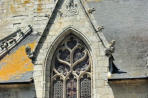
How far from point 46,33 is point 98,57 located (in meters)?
2.36

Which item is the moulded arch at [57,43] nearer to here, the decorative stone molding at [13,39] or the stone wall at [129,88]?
the stone wall at [129,88]

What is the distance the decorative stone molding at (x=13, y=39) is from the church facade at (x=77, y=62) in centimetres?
68

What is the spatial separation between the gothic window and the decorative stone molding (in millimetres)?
3139

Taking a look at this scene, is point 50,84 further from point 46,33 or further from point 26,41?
point 26,41

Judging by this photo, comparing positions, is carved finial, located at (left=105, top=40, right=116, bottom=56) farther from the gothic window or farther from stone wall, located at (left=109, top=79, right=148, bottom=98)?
stone wall, located at (left=109, top=79, right=148, bottom=98)

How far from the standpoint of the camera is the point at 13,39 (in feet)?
84.2

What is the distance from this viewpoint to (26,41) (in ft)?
82.2

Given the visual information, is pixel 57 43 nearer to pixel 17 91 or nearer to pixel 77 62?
pixel 77 62

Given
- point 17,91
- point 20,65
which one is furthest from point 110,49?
point 20,65

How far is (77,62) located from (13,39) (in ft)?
15.3

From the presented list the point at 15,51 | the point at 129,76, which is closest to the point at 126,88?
the point at 129,76

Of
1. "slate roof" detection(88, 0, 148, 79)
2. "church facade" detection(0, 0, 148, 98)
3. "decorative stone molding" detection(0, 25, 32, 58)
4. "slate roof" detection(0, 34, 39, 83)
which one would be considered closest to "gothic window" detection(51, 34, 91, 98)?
"church facade" detection(0, 0, 148, 98)

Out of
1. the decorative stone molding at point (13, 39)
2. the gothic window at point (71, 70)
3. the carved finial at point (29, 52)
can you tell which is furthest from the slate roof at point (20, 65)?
the gothic window at point (71, 70)

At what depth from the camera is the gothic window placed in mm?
21844
